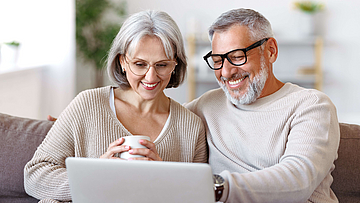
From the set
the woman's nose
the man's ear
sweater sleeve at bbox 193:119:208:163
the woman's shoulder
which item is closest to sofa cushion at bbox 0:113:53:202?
the woman's shoulder

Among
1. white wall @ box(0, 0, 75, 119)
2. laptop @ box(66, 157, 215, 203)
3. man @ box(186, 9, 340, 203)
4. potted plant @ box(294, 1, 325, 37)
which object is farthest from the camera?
potted plant @ box(294, 1, 325, 37)

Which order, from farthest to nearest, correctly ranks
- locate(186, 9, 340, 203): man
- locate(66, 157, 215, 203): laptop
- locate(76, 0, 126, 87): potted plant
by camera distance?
locate(76, 0, 126, 87): potted plant → locate(186, 9, 340, 203): man → locate(66, 157, 215, 203): laptop

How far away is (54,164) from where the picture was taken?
1.36 meters

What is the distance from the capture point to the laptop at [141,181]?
86cm

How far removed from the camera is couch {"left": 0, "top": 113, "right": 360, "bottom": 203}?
1542 millimetres

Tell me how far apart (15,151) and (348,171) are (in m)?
1.43

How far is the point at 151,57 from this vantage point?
1.40m

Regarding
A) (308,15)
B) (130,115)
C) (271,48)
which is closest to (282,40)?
(308,15)

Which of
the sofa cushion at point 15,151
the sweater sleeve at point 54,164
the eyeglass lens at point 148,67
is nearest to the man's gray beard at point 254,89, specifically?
the eyeglass lens at point 148,67

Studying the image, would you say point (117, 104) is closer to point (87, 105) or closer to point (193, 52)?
point (87, 105)

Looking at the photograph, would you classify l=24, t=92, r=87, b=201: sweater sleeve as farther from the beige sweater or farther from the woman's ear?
the woman's ear

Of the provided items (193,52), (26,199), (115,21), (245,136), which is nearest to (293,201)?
(245,136)

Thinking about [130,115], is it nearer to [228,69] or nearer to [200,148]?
[200,148]

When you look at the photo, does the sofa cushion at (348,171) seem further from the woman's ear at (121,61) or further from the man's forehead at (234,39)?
the woman's ear at (121,61)
